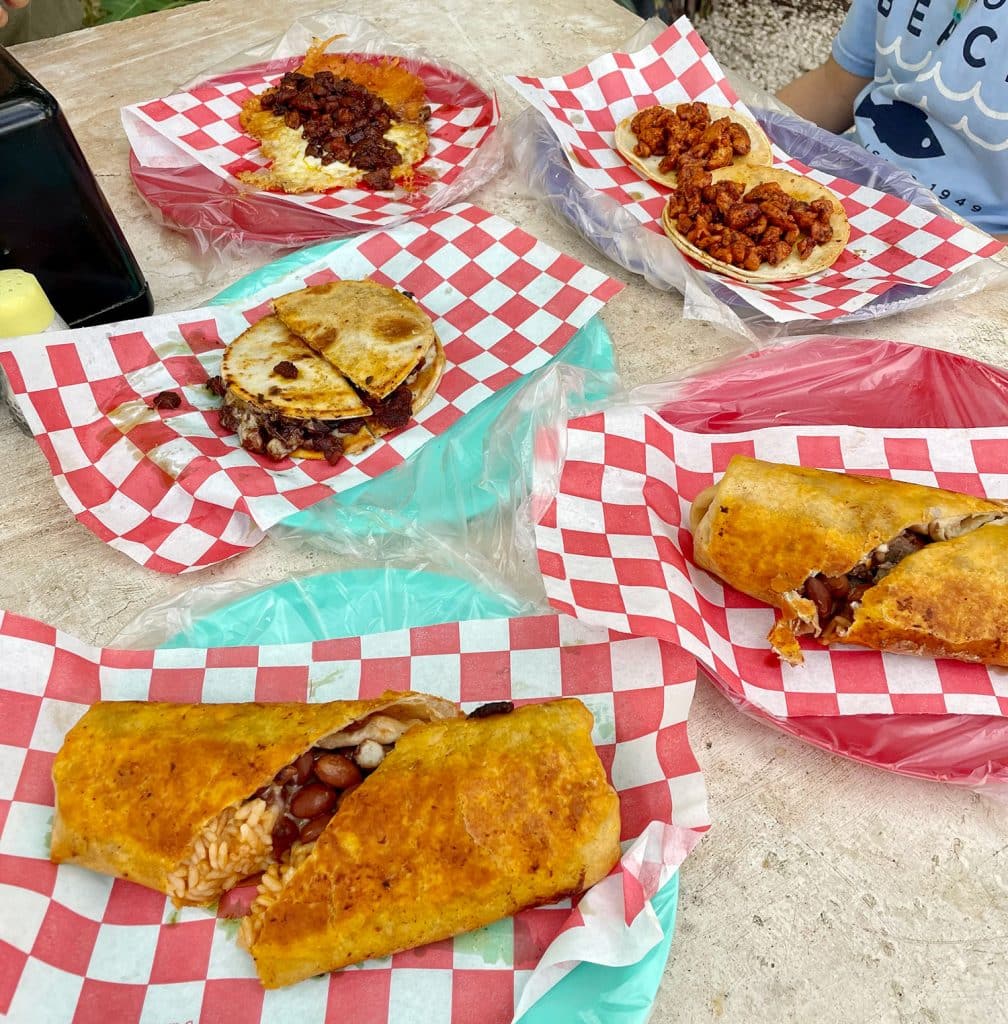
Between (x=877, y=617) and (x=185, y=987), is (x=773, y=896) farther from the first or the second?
(x=185, y=987)

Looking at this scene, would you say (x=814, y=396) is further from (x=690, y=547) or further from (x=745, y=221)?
(x=745, y=221)

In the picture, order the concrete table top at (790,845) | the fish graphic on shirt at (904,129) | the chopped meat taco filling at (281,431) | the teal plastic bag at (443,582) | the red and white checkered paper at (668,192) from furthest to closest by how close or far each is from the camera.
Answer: the fish graphic on shirt at (904,129) → the red and white checkered paper at (668,192) → the chopped meat taco filling at (281,431) → the concrete table top at (790,845) → the teal plastic bag at (443,582)

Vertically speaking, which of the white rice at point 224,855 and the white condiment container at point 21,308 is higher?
the white condiment container at point 21,308

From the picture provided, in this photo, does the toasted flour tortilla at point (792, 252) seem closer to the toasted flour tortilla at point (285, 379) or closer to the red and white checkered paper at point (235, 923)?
the toasted flour tortilla at point (285, 379)

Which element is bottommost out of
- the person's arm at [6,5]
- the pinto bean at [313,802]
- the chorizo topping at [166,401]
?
the pinto bean at [313,802]

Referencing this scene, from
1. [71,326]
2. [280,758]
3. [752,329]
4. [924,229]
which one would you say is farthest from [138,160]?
[924,229]

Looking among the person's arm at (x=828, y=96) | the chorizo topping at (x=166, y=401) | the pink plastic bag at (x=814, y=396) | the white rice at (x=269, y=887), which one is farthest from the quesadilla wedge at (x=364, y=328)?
the person's arm at (x=828, y=96)

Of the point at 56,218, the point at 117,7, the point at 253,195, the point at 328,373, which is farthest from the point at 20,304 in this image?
the point at 117,7

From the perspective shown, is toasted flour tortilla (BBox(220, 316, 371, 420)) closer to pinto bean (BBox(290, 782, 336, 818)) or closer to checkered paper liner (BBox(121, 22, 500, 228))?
checkered paper liner (BBox(121, 22, 500, 228))
